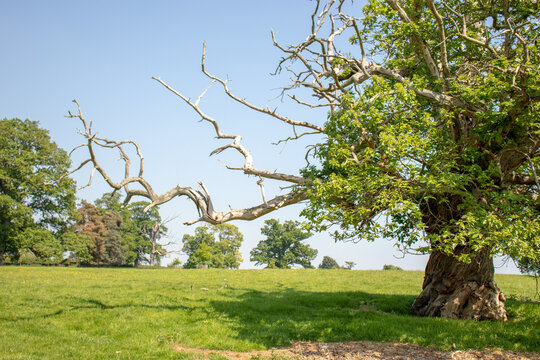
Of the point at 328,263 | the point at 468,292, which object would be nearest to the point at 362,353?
the point at 468,292

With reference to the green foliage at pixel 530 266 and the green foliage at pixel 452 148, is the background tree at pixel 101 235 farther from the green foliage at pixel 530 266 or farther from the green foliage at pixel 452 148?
the green foliage at pixel 530 266

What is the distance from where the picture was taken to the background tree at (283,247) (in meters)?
83.3

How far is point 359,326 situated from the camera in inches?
515

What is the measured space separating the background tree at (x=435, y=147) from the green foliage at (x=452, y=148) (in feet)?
0.14

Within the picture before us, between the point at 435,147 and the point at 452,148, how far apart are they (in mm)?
706

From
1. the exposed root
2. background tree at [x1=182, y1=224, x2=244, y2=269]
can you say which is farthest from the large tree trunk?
background tree at [x1=182, y1=224, x2=244, y2=269]

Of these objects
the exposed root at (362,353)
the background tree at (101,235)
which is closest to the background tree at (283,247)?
the background tree at (101,235)

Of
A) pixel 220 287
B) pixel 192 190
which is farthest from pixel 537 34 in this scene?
pixel 220 287

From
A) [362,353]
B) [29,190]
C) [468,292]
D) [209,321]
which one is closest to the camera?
[362,353]

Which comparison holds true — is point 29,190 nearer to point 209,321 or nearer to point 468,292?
point 209,321

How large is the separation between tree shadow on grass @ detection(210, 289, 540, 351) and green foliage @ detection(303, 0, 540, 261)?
2442 mm

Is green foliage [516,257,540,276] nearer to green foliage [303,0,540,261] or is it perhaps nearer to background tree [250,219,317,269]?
green foliage [303,0,540,261]

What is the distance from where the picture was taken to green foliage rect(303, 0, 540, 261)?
436 inches

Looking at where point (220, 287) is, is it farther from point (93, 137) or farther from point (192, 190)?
point (93, 137)
